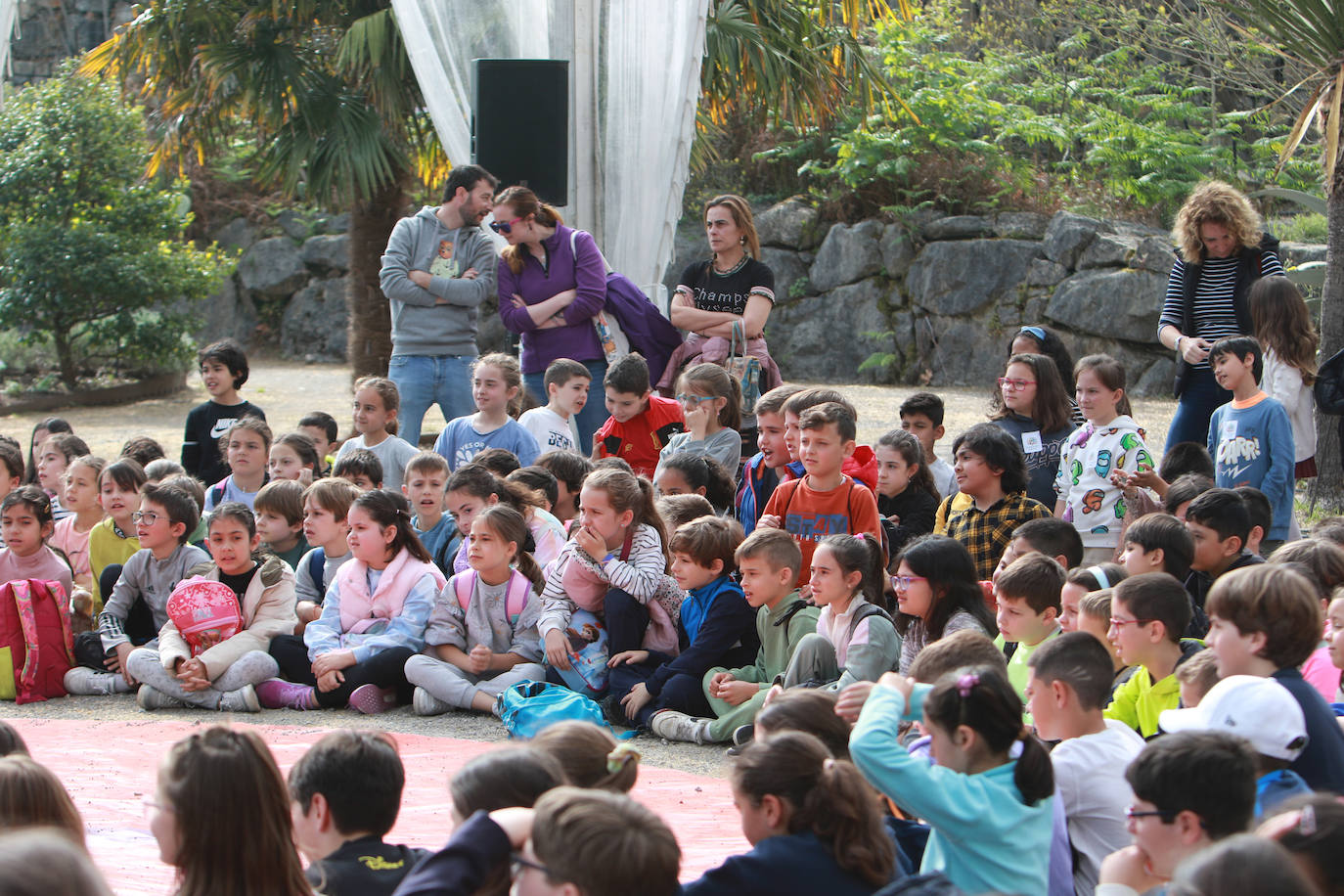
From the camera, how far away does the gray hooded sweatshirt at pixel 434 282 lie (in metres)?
6.76

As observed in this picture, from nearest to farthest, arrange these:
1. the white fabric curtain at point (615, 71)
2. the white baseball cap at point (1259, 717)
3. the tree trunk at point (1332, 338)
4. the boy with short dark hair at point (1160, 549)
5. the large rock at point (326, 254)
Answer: the white baseball cap at point (1259, 717) → the boy with short dark hair at point (1160, 549) → the tree trunk at point (1332, 338) → the white fabric curtain at point (615, 71) → the large rock at point (326, 254)

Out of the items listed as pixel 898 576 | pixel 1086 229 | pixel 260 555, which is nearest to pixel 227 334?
pixel 1086 229

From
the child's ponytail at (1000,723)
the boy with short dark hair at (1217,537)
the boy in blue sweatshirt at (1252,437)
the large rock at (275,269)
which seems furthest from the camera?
the large rock at (275,269)

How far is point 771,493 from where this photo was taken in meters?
5.06

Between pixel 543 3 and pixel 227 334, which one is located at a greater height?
pixel 543 3

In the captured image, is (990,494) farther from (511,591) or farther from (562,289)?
(562,289)

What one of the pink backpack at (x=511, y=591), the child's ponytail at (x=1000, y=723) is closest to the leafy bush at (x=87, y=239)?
the pink backpack at (x=511, y=591)

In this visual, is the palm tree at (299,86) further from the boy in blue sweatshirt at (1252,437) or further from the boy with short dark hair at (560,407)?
the boy in blue sweatshirt at (1252,437)

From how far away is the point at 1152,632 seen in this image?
319 cm

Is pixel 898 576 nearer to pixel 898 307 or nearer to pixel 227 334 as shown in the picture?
pixel 898 307

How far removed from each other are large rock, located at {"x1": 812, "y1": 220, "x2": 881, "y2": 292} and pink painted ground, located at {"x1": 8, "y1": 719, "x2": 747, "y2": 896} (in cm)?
1088

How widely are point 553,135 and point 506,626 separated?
11.2 feet

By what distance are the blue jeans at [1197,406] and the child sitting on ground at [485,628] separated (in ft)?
9.91

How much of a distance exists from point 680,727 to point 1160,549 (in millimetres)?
1650
